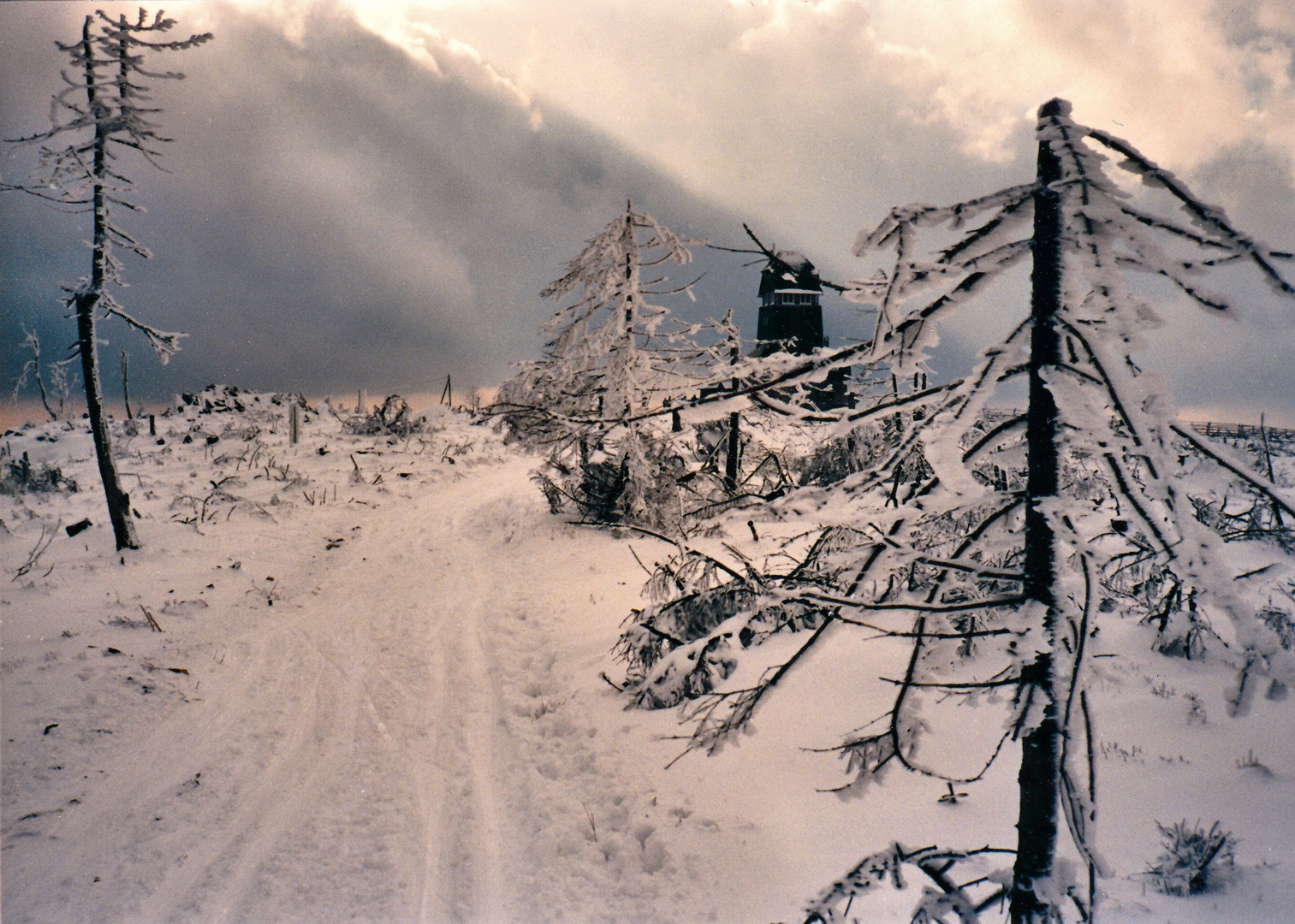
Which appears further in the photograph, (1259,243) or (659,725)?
(659,725)

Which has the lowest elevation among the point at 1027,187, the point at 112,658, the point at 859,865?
the point at 112,658

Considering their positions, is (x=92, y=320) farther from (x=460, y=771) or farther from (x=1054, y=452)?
(x=1054, y=452)

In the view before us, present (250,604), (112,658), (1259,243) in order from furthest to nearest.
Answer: (250,604) < (112,658) < (1259,243)

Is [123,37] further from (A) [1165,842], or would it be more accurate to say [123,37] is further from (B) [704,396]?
(A) [1165,842]

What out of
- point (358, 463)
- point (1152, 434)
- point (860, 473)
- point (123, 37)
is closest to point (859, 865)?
point (860, 473)

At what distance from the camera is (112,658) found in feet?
20.9

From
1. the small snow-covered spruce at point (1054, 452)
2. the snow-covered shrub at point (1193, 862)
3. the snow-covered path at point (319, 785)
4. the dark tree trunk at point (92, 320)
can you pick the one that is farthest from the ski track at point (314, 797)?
the dark tree trunk at point (92, 320)

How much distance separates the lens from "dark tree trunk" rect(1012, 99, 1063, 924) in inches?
67.2

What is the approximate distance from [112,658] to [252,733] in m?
2.53

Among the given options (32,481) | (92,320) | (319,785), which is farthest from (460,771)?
(32,481)

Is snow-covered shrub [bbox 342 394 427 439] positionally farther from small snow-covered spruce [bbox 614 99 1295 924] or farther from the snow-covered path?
small snow-covered spruce [bbox 614 99 1295 924]

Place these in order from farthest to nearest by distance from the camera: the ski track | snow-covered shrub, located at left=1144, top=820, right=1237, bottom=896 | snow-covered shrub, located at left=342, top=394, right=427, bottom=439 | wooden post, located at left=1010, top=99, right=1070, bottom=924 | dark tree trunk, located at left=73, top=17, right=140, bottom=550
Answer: snow-covered shrub, located at left=342, top=394, right=427, bottom=439
dark tree trunk, located at left=73, top=17, right=140, bottom=550
the ski track
snow-covered shrub, located at left=1144, top=820, right=1237, bottom=896
wooden post, located at left=1010, top=99, right=1070, bottom=924

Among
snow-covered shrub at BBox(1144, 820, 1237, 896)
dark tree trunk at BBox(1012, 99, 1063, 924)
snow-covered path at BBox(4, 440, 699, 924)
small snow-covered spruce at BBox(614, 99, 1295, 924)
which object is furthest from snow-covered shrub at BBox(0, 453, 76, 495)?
snow-covered shrub at BBox(1144, 820, 1237, 896)

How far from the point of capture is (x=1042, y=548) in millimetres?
1783
